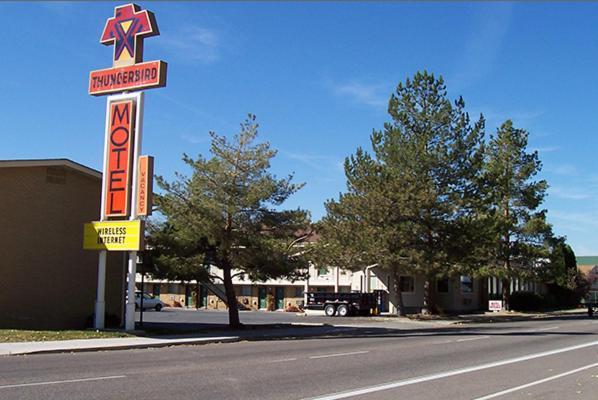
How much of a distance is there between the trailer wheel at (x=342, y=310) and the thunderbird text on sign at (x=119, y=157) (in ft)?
82.2

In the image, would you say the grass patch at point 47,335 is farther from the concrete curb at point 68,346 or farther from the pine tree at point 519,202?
the pine tree at point 519,202

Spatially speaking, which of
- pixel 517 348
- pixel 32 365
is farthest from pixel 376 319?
pixel 32 365

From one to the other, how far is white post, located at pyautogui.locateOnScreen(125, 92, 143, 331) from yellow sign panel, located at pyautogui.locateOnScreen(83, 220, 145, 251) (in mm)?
405

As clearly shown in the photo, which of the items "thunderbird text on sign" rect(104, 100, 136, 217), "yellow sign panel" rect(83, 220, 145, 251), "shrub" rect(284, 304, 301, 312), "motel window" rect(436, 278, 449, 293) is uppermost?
"thunderbird text on sign" rect(104, 100, 136, 217)

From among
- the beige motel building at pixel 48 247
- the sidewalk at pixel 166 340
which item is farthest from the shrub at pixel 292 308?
the beige motel building at pixel 48 247

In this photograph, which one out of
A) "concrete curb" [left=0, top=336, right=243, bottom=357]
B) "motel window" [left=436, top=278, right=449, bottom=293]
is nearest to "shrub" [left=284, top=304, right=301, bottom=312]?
"motel window" [left=436, top=278, right=449, bottom=293]

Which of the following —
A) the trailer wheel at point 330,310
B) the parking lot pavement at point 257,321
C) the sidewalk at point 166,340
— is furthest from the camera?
the trailer wheel at point 330,310

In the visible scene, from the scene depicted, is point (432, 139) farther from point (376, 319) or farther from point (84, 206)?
point (84, 206)

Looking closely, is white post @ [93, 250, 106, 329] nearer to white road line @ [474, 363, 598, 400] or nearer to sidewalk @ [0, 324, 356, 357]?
sidewalk @ [0, 324, 356, 357]

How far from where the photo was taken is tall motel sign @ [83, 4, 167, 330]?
24.1m

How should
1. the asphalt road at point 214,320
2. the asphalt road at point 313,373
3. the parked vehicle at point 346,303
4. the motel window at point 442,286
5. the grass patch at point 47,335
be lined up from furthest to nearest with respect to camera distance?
the motel window at point 442,286, the parked vehicle at point 346,303, the asphalt road at point 214,320, the grass patch at point 47,335, the asphalt road at point 313,373

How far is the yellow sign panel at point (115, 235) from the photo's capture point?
938 inches

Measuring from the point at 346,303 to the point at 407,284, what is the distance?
29.1 feet

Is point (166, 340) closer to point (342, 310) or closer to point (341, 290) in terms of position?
point (342, 310)
